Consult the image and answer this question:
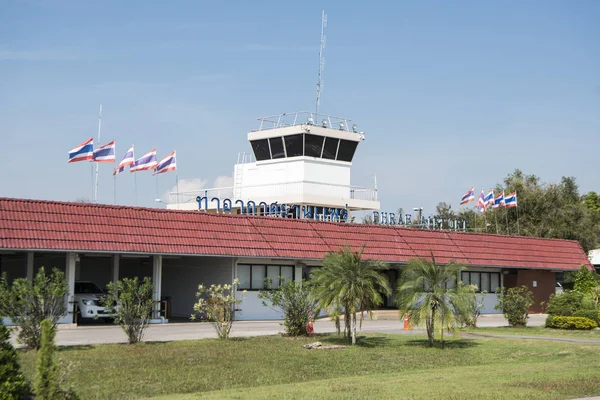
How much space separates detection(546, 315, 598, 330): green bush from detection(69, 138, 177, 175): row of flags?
22.1m

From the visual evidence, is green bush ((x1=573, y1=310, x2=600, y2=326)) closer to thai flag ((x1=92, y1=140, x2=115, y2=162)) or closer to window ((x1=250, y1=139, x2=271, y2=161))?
thai flag ((x1=92, y1=140, x2=115, y2=162))

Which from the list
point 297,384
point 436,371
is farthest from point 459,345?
point 297,384

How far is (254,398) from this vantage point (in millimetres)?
15312

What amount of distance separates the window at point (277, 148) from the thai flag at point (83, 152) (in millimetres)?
18175

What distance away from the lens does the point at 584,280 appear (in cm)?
4628

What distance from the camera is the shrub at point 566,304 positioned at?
35406 millimetres

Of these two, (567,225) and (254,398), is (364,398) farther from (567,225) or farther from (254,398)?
(567,225)

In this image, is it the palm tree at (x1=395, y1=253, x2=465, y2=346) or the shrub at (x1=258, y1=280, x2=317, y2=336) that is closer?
the palm tree at (x1=395, y1=253, x2=465, y2=346)

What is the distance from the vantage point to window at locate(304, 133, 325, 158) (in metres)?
53.3

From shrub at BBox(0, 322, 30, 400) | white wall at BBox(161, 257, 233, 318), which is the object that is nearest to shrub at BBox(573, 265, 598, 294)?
white wall at BBox(161, 257, 233, 318)

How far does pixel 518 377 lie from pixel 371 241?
22777 millimetres

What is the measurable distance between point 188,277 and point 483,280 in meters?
18.6

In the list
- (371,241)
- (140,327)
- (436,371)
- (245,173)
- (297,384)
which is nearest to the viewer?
(297,384)

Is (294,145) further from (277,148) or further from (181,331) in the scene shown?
(181,331)
